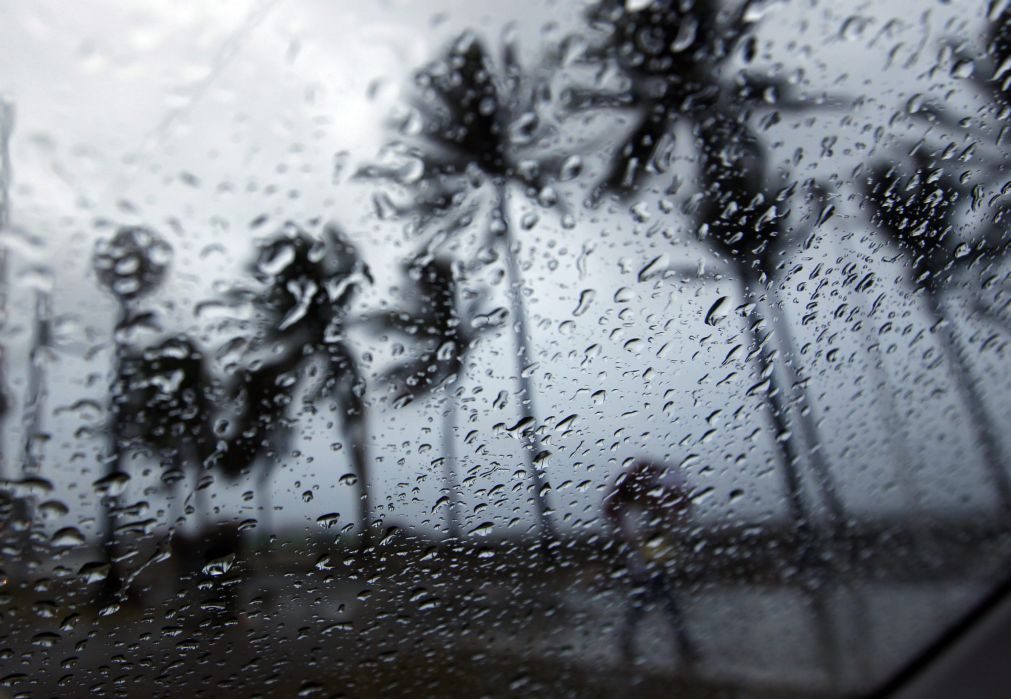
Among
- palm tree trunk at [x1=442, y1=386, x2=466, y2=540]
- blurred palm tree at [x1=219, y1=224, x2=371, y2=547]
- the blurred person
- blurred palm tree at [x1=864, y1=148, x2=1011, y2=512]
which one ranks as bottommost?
the blurred person

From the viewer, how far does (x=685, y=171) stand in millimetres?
2330

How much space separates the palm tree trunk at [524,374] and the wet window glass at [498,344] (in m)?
0.02

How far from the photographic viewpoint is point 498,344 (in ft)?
7.94

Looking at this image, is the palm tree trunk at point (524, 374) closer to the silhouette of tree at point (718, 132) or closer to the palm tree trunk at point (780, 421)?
the silhouette of tree at point (718, 132)

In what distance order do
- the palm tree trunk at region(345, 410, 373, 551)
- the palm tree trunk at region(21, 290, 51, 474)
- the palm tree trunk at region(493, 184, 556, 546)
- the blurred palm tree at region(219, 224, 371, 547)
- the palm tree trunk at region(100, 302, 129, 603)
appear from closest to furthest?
the palm tree trunk at region(21, 290, 51, 474) < the palm tree trunk at region(100, 302, 129, 603) < the blurred palm tree at region(219, 224, 371, 547) < the palm tree trunk at region(493, 184, 556, 546) < the palm tree trunk at region(345, 410, 373, 551)

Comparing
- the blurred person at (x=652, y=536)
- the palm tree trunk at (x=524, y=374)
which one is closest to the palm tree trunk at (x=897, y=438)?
the blurred person at (x=652, y=536)

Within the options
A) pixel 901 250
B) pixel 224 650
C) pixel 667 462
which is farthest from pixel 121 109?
pixel 901 250

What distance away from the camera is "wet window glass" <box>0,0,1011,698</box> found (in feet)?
5.62

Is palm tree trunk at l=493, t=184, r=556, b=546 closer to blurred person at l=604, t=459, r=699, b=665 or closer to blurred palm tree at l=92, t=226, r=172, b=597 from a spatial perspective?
blurred person at l=604, t=459, r=699, b=665

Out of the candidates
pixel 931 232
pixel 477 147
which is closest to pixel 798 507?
pixel 931 232

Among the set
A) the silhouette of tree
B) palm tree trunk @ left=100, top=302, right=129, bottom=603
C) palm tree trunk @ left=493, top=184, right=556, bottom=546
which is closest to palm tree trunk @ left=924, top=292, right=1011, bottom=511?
the silhouette of tree

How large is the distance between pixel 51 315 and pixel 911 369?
3.37m

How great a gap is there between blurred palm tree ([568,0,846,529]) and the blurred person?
1.94ft

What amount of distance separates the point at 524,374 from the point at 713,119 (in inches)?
42.3
